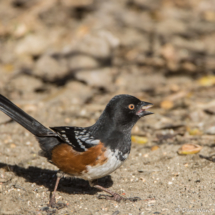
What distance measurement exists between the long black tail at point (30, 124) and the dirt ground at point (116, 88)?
19.3 inches

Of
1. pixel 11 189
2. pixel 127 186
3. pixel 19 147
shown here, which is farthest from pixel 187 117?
pixel 11 189

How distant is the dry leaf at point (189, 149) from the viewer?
162 inches

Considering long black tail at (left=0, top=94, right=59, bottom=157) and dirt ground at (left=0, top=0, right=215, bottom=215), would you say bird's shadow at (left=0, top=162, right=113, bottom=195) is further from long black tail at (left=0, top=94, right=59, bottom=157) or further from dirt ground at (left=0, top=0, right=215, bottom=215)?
long black tail at (left=0, top=94, right=59, bottom=157)

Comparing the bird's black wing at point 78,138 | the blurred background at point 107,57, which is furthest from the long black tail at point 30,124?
the blurred background at point 107,57

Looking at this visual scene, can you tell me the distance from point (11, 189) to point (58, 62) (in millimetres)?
3609

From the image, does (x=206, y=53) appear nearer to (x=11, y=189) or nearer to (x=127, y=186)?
(x=127, y=186)

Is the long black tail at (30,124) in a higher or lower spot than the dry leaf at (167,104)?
higher

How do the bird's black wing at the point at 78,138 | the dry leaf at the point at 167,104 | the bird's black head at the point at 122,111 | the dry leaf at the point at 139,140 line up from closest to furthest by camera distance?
the bird's black wing at the point at 78,138 < the bird's black head at the point at 122,111 < the dry leaf at the point at 139,140 < the dry leaf at the point at 167,104

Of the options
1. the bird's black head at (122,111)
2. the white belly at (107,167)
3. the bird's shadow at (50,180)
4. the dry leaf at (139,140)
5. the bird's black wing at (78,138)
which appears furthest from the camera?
the dry leaf at (139,140)

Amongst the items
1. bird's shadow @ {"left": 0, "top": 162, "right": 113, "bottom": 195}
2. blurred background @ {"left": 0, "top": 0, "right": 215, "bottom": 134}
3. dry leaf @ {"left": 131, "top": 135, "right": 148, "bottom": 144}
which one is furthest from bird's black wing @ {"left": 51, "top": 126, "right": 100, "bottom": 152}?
blurred background @ {"left": 0, "top": 0, "right": 215, "bottom": 134}

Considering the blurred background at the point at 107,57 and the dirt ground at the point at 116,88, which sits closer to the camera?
the dirt ground at the point at 116,88

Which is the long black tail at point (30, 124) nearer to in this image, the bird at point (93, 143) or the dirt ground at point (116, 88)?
the bird at point (93, 143)

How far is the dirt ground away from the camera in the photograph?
3.52 metres

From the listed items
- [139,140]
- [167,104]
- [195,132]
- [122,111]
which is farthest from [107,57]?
[122,111]
